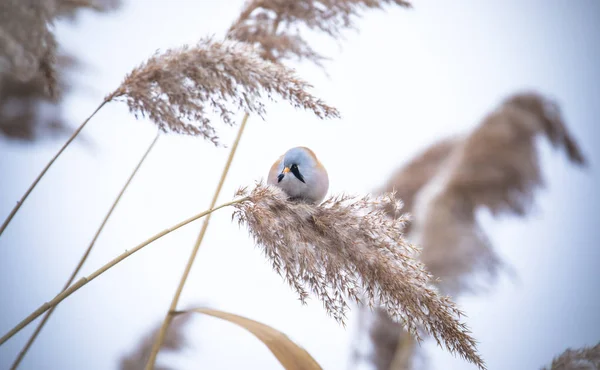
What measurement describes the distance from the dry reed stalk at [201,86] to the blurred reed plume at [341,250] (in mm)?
138

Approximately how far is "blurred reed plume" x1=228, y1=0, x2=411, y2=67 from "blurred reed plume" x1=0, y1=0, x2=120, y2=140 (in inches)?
13.5

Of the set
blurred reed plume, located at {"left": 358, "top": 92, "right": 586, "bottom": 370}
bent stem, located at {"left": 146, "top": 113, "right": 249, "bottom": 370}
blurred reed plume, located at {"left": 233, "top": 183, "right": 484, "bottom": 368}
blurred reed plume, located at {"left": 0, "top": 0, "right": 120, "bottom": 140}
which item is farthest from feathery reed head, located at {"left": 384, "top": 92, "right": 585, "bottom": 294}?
blurred reed plume, located at {"left": 0, "top": 0, "right": 120, "bottom": 140}

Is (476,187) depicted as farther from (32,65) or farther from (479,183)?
(32,65)

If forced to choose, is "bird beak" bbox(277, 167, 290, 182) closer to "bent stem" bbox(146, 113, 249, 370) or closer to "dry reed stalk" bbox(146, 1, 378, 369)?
"bent stem" bbox(146, 113, 249, 370)

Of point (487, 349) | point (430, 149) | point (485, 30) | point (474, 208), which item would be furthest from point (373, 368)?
point (485, 30)

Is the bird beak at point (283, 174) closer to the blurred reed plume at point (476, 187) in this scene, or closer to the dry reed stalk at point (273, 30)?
the dry reed stalk at point (273, 30)

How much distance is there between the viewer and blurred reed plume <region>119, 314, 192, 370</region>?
3.91 ft

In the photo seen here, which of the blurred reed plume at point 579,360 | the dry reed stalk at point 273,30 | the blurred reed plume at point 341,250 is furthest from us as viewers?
the dry reed stalk at point 273,30

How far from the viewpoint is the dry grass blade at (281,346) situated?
0.54 metres

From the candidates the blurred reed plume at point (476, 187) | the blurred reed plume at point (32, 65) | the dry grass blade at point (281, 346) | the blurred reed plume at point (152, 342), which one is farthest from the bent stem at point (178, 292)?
the blurred reed plume at point (476, 187)

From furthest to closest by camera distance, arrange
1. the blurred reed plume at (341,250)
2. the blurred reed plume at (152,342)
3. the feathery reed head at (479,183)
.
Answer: the feathery reed head at (479,183), the blurred reed plume at (152,342), the blurred reed plume at (341,250)

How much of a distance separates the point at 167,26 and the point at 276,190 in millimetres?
1525

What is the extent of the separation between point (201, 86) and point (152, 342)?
0.88 m

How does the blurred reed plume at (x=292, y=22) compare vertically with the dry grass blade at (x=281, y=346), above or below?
above
